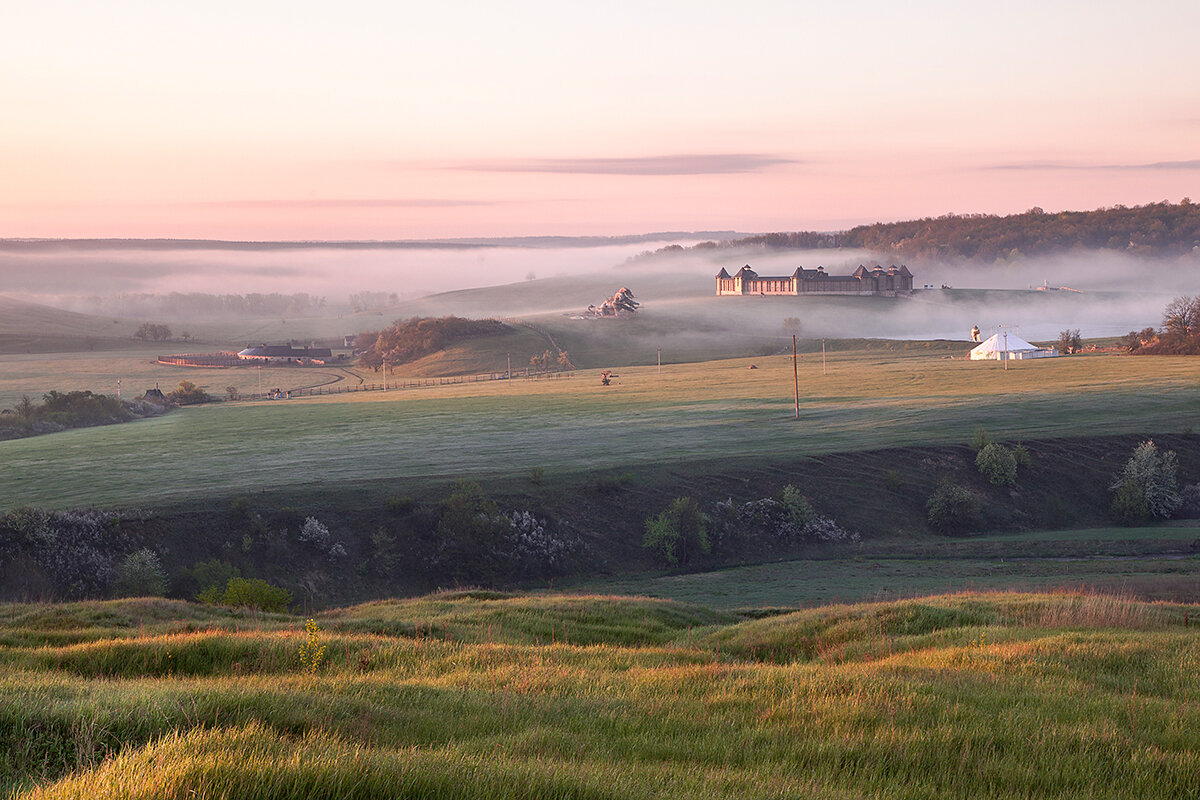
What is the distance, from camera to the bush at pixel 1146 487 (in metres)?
70.5

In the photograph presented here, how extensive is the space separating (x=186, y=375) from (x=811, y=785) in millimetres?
167957

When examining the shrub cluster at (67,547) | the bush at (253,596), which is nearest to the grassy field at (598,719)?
the bush at (253,596)

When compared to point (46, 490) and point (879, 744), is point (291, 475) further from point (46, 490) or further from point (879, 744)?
point (879, 744)

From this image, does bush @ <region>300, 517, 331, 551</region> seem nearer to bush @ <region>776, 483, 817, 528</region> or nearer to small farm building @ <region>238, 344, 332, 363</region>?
bush @ <region>776, 483, 817, 528</region>

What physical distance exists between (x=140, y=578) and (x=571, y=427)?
49555mm

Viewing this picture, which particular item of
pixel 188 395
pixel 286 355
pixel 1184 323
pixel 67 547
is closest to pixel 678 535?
pixel 67 547

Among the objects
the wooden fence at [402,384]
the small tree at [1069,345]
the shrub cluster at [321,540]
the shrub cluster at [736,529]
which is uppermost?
the small tree at [1069,345]

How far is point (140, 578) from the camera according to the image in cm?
4912

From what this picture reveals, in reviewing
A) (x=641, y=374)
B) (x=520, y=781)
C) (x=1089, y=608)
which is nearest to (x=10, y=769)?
(x=520, y=781)

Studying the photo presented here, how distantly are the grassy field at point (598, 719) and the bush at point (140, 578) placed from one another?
31310mm

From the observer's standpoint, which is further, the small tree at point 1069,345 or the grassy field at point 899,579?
the small tree at point 1069,345

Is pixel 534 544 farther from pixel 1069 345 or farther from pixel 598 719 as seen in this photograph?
pixel 1069 345

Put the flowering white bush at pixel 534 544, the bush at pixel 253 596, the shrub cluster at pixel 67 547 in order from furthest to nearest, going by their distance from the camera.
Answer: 1. the flowering white bush at pixel 534 544
2. the shrub cluster at pixel 67 547
3. the bush at pixel 253 596

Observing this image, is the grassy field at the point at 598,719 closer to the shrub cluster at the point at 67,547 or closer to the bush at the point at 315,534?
the shrub cluster at the point at 67,547
